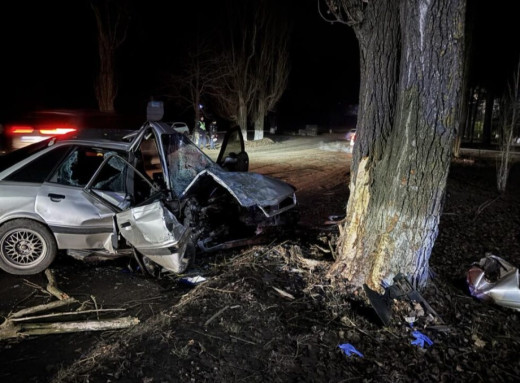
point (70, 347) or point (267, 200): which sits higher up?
point (267, 200)

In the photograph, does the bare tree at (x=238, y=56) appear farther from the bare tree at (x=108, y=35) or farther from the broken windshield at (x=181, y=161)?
the broken windshield at (x=181, y=161)

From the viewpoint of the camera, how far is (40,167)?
4559 millimetres

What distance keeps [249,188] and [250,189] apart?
25mm

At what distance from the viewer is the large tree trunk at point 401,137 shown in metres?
3.45

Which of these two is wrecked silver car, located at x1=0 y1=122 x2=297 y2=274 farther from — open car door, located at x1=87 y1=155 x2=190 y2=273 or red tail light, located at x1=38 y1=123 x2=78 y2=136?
red tail light, located at x1=38 y1=123 x2=78 y2=136

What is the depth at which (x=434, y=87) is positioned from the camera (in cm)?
346

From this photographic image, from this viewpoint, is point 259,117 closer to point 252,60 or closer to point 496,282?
point 252,60

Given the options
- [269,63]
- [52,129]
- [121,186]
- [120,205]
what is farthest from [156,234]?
[269,63]

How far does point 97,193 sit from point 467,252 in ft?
17.3

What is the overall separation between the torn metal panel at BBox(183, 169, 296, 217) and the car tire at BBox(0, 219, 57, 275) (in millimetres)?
1738

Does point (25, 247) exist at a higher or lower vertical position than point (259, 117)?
lower

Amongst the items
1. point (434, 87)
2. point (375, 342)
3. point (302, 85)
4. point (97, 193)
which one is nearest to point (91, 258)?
point (97, 193)

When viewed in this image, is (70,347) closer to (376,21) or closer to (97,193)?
(97,193)

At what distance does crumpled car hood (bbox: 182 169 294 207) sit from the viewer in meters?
4.95
